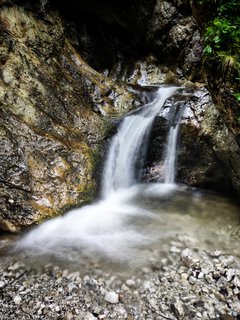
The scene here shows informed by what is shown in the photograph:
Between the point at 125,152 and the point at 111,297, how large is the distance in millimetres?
4684

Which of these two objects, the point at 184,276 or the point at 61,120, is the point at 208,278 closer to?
the point at 184,276

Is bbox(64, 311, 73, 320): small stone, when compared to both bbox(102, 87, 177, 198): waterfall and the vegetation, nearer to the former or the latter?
bbox(102, 87, 177, 198): waterfall

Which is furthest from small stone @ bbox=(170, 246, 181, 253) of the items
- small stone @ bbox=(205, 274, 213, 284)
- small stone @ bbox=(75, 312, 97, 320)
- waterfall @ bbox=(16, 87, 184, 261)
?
A: small stone @ bbox=(75, 312, 97, 320)

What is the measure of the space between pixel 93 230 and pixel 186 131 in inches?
148

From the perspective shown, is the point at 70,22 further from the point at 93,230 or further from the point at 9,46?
the point at 93,230

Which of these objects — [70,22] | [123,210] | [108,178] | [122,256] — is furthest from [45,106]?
Result: [70,22]

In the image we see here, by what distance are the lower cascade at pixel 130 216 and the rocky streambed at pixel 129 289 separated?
0.37 metres

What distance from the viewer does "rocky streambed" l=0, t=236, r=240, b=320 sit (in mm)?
3391

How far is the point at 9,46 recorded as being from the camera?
23.9 feet

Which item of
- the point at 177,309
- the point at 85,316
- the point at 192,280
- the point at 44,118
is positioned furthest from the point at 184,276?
the point at 44,118

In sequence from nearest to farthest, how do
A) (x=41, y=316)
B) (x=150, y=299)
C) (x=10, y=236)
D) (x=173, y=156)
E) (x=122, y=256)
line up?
(x=41, y=316) < (x=150, y=299) < (x=122, y=256) < (x=10, y=236) < (x=173, y=156)

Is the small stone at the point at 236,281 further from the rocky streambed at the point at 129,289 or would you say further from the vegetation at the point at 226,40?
the vegetation at the point at 226,40

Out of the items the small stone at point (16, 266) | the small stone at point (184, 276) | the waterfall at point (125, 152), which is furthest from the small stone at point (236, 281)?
the waterfall at point (125, 152)

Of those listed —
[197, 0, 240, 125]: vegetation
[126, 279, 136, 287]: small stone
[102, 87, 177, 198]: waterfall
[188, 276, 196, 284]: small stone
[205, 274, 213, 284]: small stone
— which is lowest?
[126, 279, 136, 287]: small stone
